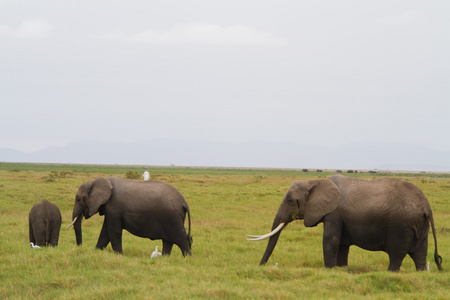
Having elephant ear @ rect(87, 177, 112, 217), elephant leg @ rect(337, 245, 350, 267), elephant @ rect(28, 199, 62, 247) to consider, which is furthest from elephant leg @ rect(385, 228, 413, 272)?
elephant @ rect(28, 199, 62, 247)

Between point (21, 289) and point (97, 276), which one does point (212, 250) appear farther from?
point (21, 289)

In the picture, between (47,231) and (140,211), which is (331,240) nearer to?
(140,211)

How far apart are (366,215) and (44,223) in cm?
854

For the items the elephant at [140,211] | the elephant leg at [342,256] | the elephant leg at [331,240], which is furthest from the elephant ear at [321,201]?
the elephant at [140,211]

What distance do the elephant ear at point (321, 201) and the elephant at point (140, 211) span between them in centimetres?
326

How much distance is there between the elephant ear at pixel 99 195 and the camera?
41.5 feet

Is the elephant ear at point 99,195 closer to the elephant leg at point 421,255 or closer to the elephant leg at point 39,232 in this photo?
the elephant leg at point 39,232

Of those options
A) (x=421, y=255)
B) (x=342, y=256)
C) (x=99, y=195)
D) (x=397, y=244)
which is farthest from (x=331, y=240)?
(x=99, y=195)

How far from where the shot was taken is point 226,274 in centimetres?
1030

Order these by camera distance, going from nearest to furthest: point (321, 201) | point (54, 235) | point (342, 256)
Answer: point (321, 201) → point (342, 256) → point (54, 235)

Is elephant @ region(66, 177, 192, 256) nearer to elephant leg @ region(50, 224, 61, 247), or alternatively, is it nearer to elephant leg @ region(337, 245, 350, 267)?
elephant leg @ region(50, 224, 61, 247)

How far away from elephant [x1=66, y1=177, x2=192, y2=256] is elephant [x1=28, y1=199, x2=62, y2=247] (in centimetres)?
100

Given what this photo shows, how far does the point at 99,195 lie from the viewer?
12.7 m

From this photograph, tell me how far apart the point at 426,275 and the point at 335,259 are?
6.65ft
